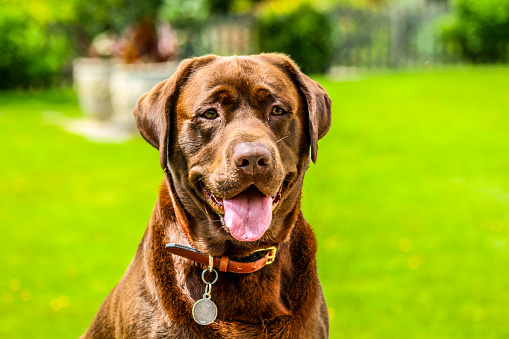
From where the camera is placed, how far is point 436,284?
6250 millimetres

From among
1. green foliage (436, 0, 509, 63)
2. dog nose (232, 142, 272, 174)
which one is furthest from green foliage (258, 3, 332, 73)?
dog nose (232, 142, 272, 174)

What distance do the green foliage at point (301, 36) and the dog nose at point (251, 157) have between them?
16.2 metres

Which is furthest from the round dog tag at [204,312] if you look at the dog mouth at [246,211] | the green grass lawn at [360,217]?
the green grass lawn at [360,217]

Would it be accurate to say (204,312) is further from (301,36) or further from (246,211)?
(301,36)

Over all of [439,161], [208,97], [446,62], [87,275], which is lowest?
[446,62]

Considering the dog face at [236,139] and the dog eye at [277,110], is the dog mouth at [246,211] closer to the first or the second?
the dog face at [236,139]

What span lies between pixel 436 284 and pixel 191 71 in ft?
12.5

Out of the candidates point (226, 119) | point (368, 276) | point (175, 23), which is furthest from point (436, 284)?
point (175, 23)

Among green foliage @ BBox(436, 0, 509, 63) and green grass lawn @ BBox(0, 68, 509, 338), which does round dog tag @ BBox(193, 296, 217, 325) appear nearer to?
green grass lawn @ BBox(0, 68, 509, 338)

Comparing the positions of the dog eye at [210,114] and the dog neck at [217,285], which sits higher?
the dog eye at [210,114]

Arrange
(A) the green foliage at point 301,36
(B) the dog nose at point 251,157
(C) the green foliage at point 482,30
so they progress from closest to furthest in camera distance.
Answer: (B) the dog nose at point 251,157 → (A) the green foliage at point 301,36 → (C) the green foliage at point 482,30

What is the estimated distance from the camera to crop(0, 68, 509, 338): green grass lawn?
5723 millimetres

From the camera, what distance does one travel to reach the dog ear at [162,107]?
3223 millimetres

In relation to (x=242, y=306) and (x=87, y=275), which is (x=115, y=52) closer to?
(x=87, y=275)
